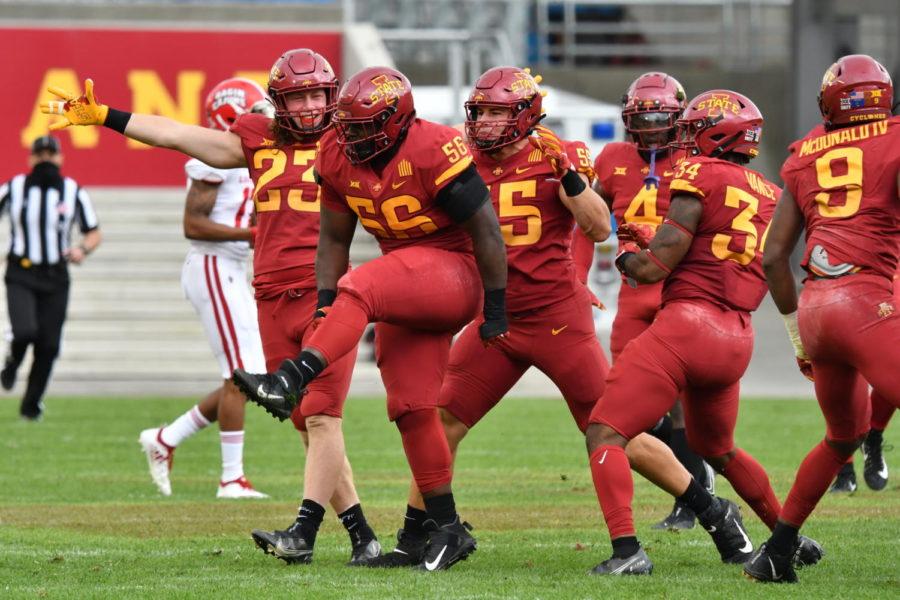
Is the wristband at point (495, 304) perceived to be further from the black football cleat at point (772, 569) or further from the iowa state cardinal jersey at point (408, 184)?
the black football cleat at point (772, 569)

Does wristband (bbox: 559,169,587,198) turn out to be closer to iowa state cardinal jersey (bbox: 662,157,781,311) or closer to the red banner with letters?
iowa state cardinal jersey (bbox: 662,157,781,311)

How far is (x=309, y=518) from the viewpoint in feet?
20.8

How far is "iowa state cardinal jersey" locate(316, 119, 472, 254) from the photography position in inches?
238

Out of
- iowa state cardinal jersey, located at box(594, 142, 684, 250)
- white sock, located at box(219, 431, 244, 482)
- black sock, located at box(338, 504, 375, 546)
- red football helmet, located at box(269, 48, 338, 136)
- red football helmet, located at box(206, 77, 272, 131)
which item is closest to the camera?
black sock, located at box(338, 504, 375, 546)

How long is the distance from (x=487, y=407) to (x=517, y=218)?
82cm

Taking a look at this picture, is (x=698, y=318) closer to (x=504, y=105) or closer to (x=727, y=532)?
(x=727, y=532)

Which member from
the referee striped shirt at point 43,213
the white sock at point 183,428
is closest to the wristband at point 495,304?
the white sock at point 183,428

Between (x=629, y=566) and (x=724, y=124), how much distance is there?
1.75 meters

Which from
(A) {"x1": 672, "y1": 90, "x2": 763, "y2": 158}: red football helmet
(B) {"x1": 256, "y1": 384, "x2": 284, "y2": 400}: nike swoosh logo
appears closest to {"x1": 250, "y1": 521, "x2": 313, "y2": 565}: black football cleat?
(B) {"x1": 256, "y1": 384, "x2": 284, "y2": 400}: nike swoosh logo

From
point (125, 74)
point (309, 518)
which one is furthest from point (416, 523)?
point (125, 74)

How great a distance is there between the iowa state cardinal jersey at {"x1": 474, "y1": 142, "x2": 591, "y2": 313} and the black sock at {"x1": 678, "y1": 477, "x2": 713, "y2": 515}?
95 centimetres

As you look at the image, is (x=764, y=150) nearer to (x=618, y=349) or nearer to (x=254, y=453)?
(x=254, y=453)

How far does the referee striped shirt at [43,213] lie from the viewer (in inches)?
520

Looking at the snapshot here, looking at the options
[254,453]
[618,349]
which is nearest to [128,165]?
[254,453]
